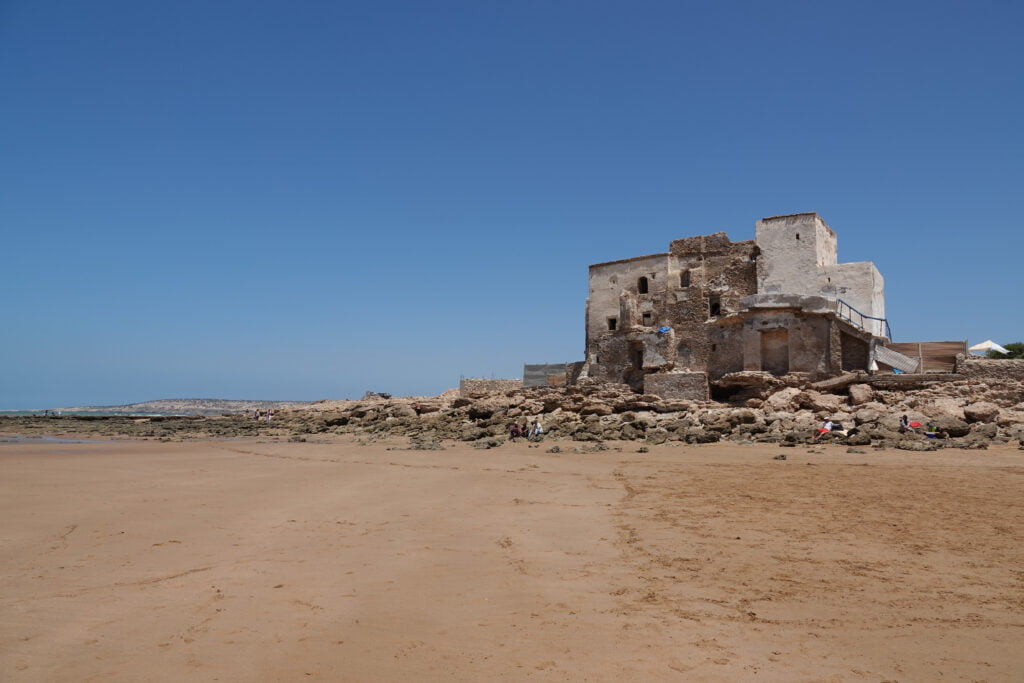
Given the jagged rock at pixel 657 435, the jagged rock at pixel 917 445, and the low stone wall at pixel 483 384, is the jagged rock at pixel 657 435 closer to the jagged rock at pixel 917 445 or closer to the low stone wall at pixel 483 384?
the jagged rock at pixel 917 445

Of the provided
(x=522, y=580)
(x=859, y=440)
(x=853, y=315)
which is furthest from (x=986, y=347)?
(x=522, y=580)

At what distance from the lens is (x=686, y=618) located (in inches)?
175

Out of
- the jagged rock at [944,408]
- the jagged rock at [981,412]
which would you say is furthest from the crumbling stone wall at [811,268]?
the jagged rock at [981,412]

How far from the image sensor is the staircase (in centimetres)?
2216

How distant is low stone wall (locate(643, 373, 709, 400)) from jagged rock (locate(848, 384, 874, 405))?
5791mm

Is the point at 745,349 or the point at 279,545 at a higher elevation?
the point at 745,349

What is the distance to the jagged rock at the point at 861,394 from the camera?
67.9 feet

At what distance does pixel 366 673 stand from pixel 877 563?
4.57 metres

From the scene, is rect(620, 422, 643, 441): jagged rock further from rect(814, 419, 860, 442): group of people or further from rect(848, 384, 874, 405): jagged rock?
rect(848, 384, 874, 405): jagged rock

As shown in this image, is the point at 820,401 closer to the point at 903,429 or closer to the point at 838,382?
the point at 838,382

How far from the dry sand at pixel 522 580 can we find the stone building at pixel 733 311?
14769 mm

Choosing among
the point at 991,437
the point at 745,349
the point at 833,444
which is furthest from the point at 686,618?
the point at 745,349

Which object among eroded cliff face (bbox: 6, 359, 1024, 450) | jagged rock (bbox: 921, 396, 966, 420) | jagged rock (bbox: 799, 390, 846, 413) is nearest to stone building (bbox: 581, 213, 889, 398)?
eroded cliff face (bbox: 6, 359, 1024, 450)

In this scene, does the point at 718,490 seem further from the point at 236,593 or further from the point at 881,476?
the point at 236,593
